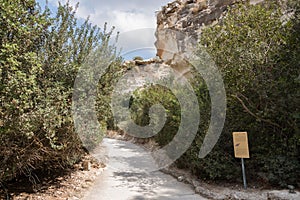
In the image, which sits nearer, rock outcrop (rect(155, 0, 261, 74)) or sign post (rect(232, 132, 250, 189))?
sign post (rect(232, 132, 250, 189))

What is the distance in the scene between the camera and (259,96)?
5.09m

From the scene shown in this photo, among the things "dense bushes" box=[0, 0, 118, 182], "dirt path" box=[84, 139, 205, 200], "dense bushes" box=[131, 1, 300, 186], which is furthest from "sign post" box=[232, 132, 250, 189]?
"dense bushes" box=[0, 0, 118, 182]

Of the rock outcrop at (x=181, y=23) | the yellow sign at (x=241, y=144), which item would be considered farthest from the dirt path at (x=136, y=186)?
the rock outcrop at (x=181, y=23)

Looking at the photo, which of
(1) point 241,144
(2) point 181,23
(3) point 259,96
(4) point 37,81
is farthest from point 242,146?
(2) point 181,23

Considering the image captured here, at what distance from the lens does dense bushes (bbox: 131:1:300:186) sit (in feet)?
15.4

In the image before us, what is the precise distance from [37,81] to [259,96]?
5.01 meters

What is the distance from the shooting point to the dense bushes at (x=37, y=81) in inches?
141

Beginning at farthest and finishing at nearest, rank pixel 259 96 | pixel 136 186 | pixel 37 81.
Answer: pixel 136 186 → pixel 259 96 → pixel 37 81

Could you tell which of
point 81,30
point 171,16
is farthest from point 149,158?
point 171,16

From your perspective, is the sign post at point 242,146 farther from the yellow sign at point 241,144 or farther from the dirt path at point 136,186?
the dirt path at point 136,186

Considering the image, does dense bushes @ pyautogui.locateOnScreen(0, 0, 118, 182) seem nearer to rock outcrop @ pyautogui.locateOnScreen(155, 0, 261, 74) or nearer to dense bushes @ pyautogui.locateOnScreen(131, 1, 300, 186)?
dense bushes @ pyautogui.locateOnScreen(131, 1, 300, 186)

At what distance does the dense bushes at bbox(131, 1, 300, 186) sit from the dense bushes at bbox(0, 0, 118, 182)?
3454 millimetres

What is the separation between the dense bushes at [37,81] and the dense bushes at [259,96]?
345 centimetres

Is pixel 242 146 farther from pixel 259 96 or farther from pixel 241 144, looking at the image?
pixel 259 96
